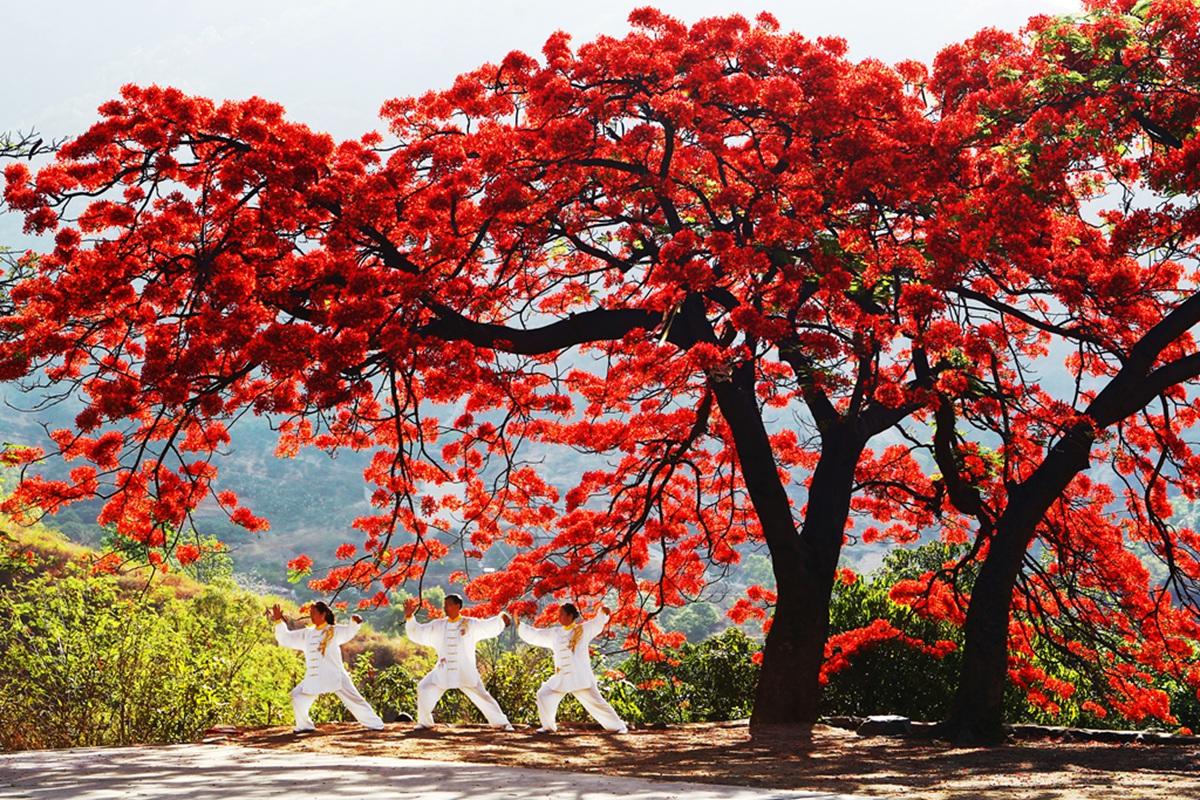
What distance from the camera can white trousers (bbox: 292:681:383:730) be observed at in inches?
410

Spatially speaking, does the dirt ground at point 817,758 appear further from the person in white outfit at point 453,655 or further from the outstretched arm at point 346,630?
the outstretched arm at point 346,630

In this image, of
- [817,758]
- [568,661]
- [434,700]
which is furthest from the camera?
[434,700]

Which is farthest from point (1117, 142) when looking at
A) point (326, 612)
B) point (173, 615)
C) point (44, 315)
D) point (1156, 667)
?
point (173, 615)

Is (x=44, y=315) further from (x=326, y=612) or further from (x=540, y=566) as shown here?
(x=540, y=566)

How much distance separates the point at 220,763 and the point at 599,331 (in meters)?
4.63

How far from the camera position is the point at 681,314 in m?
10.9

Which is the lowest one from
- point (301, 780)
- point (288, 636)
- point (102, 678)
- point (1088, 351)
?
point (301, 780)

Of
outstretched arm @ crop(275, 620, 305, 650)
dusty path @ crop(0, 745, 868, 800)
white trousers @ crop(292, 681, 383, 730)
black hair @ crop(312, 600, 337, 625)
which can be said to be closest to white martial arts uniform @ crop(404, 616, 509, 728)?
white trousers @ crop(292, 681, 383, 730)

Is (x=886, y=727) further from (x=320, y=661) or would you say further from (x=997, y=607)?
(x=320, y=661)

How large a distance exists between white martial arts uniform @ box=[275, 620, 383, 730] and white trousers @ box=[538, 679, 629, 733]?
56.6 inches

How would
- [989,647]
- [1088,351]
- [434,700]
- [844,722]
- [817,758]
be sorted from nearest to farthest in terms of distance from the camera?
[817,758], [989,647], [434,700], [844,722], [1088,351]

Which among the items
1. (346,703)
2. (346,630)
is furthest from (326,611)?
(346,703)

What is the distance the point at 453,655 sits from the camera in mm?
10773

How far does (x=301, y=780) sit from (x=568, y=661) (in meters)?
3.97
